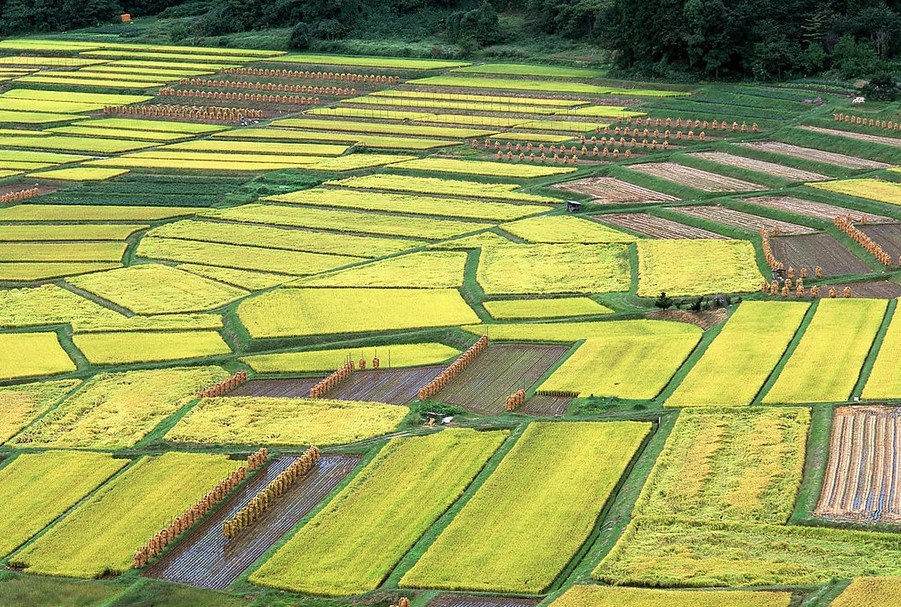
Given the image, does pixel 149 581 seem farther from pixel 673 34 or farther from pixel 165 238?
pixel 673 34

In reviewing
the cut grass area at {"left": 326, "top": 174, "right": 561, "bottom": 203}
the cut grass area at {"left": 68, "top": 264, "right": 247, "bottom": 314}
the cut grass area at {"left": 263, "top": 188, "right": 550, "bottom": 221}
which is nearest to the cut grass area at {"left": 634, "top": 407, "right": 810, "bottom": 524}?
→ the cut grass area at {"left": 68, "top": 264, "right": 247, "bottom": 314}

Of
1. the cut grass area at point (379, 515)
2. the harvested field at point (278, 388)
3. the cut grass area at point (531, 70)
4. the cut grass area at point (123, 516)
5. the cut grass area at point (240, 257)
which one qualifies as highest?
the cut grass area at point (531, 70)

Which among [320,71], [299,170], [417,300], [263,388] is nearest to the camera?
[263,388]

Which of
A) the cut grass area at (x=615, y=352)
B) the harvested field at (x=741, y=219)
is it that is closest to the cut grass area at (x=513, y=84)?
the harvested field at (x=741, y=219)

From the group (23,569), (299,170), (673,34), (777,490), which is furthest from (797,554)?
(673,34)

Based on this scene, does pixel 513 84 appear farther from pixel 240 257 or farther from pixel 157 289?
pixel 157 289

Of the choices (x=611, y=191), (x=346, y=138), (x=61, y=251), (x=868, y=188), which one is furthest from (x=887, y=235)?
(x=346, y=138)

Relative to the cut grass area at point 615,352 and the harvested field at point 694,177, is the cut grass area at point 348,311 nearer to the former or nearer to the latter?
the cut grass area at point 615,352
